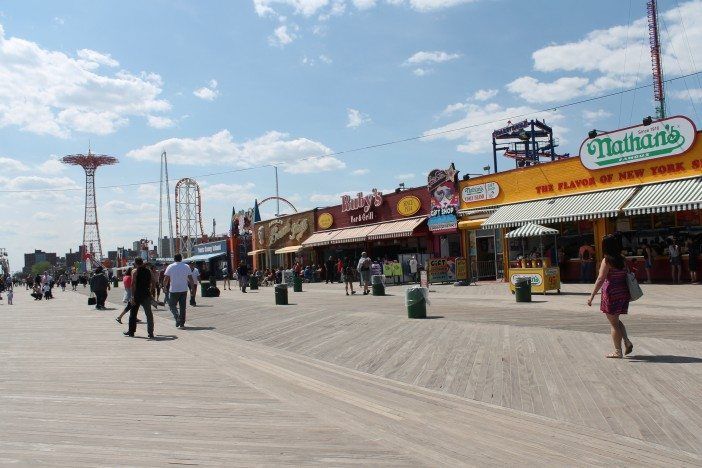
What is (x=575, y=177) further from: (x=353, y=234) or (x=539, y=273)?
(x=353, y=234)

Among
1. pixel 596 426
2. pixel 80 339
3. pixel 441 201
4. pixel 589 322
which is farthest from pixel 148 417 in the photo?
pixel 441 201

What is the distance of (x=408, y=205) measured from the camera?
110 feet

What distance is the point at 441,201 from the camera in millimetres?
31297

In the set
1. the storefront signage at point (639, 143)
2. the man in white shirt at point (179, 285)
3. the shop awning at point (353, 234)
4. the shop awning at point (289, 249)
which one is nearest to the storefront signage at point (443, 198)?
the shop awning at point (353, 234)

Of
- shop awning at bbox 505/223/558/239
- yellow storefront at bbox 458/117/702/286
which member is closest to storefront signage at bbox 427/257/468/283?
yellow storefront at bbox 458/117/702/286

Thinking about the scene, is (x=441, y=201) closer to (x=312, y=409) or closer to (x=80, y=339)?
(x=80, y=339)

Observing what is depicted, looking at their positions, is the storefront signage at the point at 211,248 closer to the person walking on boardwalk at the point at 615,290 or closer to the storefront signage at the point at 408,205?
the storefront signage at the point at 408,205

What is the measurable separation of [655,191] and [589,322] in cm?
1118

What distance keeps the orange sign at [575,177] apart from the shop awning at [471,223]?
868 millimetres

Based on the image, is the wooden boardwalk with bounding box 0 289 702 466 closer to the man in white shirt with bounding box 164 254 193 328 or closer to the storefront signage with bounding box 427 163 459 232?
the man in white shirt with bounding box 164 254 193 328

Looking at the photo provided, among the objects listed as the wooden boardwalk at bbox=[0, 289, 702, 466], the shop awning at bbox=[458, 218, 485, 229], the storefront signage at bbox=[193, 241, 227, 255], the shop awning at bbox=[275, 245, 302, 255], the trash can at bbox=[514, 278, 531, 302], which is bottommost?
the wooden boardwalk at bbox=[0, 289, 702, 466]

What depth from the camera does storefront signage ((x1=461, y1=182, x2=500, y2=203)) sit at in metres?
28.5

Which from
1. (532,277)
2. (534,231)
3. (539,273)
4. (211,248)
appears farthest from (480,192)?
(211,248)

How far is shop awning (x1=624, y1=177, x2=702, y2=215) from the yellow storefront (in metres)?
0.03
